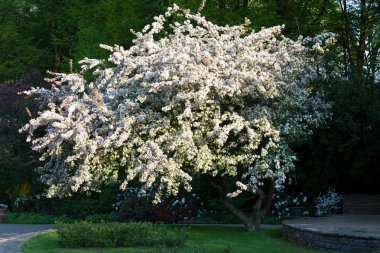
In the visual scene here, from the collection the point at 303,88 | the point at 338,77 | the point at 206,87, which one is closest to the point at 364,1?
the point at 338,77

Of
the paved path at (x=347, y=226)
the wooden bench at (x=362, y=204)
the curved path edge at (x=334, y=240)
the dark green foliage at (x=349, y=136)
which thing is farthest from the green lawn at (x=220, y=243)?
the wooden bench at (x=362, y=204)

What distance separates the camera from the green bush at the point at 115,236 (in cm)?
1345

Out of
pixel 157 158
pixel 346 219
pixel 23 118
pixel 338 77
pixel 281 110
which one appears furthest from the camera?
pixel 23 118

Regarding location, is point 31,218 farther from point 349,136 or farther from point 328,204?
point 349,136

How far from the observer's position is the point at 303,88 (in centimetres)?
1695

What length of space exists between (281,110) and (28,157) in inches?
488

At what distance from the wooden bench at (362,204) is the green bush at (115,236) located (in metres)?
7.87

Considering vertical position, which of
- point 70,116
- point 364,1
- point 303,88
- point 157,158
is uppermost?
point 364,1

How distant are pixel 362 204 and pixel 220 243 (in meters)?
7.37

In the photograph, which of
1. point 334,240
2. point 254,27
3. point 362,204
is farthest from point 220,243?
point 254,27

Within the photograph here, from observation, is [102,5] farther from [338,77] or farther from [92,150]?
[92,150]

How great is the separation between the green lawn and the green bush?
0.32 meters

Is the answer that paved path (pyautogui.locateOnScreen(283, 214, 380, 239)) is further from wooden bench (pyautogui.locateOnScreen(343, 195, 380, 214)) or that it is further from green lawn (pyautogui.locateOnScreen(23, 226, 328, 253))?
wooden bench (pyautogui.locateOnScreen(343, 195, 380, 214))

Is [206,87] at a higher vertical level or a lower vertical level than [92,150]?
higher
